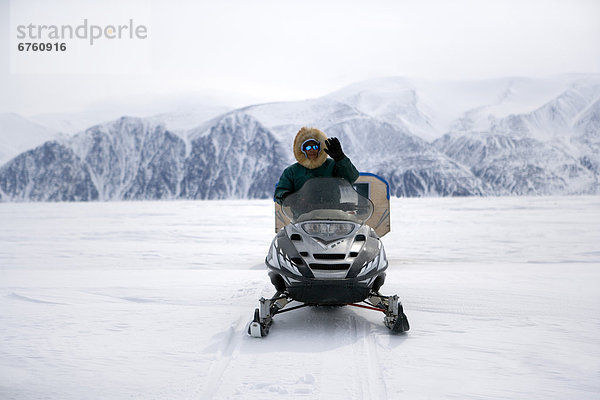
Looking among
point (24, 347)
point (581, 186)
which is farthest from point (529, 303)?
point (581, 186)

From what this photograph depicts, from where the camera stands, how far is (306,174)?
508cm

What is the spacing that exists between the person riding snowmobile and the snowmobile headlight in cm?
60

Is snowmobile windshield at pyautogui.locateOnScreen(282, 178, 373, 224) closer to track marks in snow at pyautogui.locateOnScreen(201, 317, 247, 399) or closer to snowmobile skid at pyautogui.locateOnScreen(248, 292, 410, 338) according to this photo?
snowmobile skid at pyautogui.locateOnScreen(248, 292, 410, 338)

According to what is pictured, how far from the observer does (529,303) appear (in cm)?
577

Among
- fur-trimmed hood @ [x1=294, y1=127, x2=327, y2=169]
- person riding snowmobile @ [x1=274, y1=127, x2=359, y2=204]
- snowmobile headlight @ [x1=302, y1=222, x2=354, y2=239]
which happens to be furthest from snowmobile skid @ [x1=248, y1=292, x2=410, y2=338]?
fur-trimmed hood @ [x1=294, y1=127, x2=327, y2=169]

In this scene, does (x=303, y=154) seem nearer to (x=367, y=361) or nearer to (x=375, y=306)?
(x=375, y=306)

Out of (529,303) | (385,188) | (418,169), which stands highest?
(418,169)

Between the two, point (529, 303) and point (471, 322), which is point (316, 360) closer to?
point (471, 322)

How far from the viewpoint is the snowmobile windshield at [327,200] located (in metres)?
4.73

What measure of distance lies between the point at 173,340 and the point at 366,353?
175 centimetres

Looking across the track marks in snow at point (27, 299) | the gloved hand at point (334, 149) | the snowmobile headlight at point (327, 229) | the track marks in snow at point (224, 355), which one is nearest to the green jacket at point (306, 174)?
the gloved hand at point (334, 149)

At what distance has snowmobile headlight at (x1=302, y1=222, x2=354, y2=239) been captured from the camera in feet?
14.4

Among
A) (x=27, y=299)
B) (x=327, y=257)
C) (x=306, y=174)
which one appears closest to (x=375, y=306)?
(x=327, y=257)

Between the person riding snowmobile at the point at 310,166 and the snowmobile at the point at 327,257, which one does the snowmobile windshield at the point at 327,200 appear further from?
the person riding snowmobile at the point at 310,166
